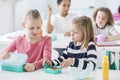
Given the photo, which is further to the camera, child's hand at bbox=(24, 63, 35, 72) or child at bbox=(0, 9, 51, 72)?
child at bbox=(0, 9, 51, 72)

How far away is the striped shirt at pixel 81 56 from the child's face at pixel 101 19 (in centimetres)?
104

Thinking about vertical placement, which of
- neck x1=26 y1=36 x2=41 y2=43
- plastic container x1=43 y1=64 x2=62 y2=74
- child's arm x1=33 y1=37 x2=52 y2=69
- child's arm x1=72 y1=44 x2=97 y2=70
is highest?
neck x1=26 y1=36 x2=41 y2=43

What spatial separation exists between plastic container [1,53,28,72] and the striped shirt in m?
0.21

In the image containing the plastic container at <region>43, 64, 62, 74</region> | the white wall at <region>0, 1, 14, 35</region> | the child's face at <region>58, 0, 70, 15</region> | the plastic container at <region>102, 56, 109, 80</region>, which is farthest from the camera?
the white wall at <region>0, 1, 14, 35</region>

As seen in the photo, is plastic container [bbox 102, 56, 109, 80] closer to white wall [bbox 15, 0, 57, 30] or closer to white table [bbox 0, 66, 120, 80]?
white table [bbox 0, 66, 120, 80]

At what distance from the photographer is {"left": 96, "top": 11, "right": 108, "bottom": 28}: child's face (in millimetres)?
2900

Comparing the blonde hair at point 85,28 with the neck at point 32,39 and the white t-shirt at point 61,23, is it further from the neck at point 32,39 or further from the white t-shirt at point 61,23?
the white t-shirt at point 61,23

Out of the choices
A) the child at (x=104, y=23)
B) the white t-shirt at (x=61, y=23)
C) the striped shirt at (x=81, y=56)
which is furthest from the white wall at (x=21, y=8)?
the striped shirt at (x=81, y=56)

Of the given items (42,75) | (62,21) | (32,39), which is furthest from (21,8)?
(42,75)

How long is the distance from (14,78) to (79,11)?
3.38m

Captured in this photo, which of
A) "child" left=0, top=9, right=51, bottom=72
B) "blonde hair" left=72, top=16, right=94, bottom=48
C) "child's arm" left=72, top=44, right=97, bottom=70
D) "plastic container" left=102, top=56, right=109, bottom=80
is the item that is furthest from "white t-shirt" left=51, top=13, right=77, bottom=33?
"plastic container" left=102, top=56, right=109, bottom=80

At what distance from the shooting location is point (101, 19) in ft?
9.51

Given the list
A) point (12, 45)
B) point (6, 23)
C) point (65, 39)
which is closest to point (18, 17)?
point (6, 23)

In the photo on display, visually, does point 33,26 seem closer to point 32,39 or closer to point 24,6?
point 32,39
